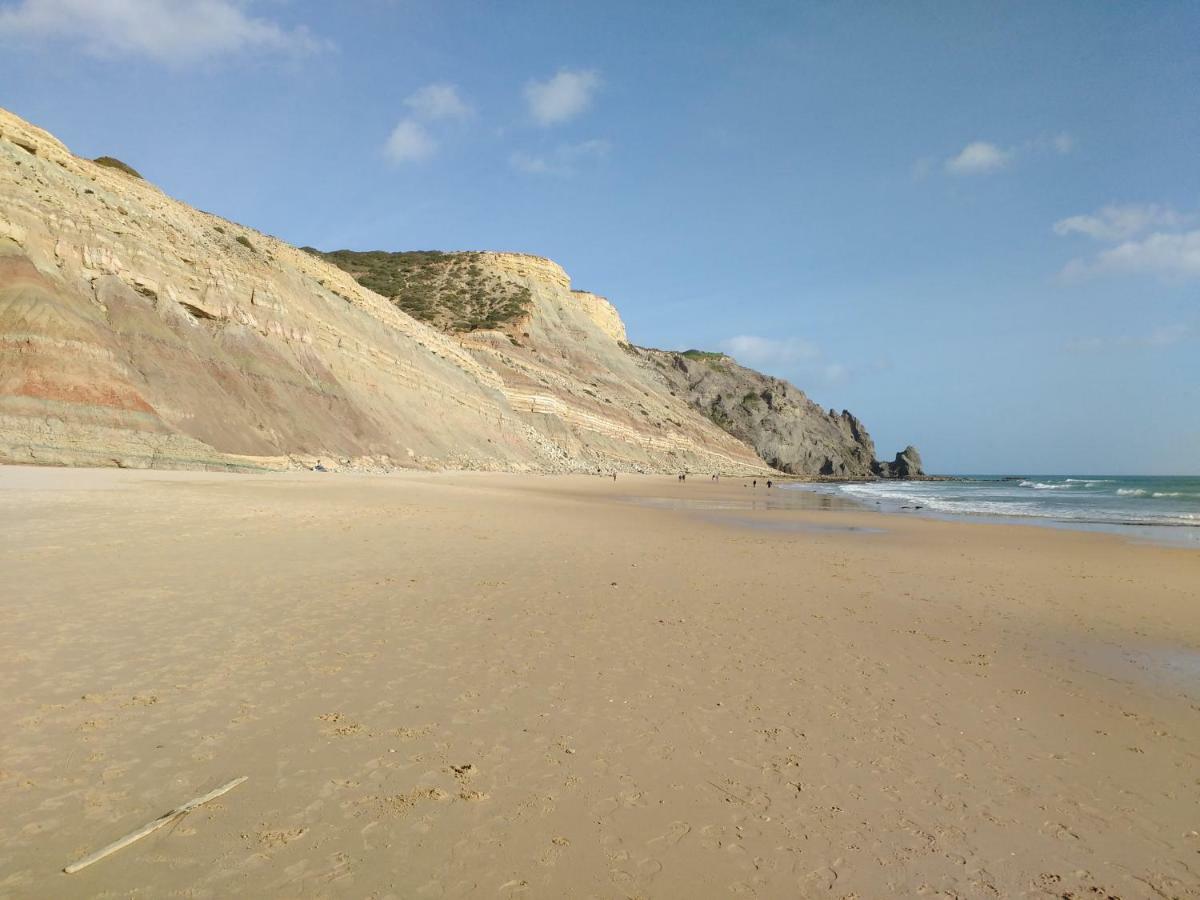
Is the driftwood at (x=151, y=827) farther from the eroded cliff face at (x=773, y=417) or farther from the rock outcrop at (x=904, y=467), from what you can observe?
the rock outcrop at (x=904, y=467)

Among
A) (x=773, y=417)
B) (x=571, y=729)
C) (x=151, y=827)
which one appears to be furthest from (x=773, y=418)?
(x=151, y=827)

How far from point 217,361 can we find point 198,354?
859 millimetres

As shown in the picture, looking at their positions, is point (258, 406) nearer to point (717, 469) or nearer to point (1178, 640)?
point (1178, 640)

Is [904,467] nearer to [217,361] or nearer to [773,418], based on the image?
[773,418]

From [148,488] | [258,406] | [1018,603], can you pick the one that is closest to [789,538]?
[1018,603]

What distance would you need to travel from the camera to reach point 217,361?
27547 mm

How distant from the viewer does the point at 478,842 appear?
330 cm

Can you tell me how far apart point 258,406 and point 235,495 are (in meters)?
13.5

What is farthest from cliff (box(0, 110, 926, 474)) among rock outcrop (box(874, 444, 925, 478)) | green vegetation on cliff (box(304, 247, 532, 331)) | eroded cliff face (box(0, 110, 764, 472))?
rock outcrop (box(874, 444, 925, 478))

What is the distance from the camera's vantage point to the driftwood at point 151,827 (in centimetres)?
292

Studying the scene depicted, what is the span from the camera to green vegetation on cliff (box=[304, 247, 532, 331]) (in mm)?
68000

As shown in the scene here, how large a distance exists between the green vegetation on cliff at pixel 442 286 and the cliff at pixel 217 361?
4899 mm

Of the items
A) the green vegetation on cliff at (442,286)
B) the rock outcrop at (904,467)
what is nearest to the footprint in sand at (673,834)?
the green vegetation on cliff at (442,286)

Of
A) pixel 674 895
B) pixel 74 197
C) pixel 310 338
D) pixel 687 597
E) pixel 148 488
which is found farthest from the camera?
pixel 310 338
